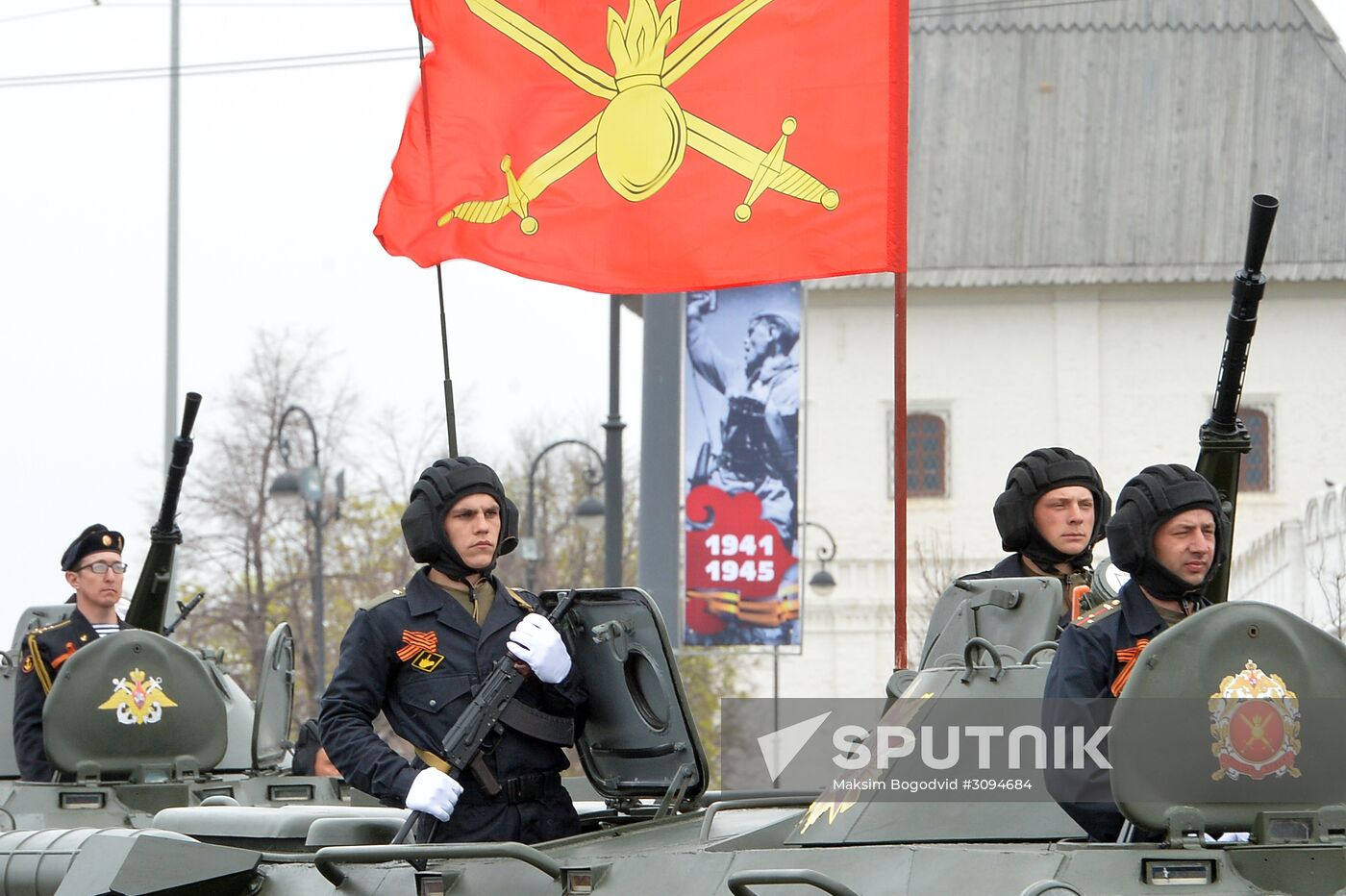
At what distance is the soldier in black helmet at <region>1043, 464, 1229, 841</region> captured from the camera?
18.6 ft

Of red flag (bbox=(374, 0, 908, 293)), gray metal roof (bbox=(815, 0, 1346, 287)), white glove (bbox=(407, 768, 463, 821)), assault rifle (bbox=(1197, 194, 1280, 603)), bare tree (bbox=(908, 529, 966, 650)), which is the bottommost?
bare tree (bbox=(908, 529, 966, 650))

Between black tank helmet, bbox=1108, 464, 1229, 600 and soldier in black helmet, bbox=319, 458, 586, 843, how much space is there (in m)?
1.93

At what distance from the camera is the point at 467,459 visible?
7.07 meters

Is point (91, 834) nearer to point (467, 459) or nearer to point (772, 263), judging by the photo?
point (467, 459)

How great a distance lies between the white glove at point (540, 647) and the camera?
689cm

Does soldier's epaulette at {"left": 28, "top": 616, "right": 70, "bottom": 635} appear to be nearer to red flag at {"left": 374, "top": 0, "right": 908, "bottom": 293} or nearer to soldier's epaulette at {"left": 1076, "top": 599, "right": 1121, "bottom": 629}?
red flag at {"left": 374, "top": 0, "right": 908, "bottom": 293}

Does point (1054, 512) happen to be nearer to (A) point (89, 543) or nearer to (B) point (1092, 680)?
(B) point (1092, 680)

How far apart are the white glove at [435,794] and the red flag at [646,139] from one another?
3017 mm

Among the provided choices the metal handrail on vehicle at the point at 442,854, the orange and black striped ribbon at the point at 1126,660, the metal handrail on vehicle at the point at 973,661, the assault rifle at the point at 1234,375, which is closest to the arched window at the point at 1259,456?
the assault rifle at the point at 1234,375

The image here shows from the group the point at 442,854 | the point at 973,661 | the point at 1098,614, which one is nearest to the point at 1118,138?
the point at 973,661

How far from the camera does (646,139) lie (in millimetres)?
9320

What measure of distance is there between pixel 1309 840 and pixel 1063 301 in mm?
41641

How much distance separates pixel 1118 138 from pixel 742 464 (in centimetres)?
2679

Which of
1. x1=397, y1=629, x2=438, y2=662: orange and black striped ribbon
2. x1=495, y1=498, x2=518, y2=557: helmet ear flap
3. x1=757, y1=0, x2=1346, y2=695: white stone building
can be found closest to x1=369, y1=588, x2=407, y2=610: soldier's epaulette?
x1=397, y1=629, x2=438, y2=662: orange and black striped ribbon
